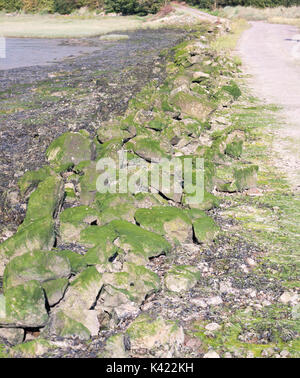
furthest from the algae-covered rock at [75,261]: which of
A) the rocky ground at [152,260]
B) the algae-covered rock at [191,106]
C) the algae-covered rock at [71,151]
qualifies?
the algae-covered rock at [191,106]

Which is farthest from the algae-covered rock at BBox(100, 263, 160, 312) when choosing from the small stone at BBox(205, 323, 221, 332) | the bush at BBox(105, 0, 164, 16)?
the bush at BBox(105, 0, 164, 16)

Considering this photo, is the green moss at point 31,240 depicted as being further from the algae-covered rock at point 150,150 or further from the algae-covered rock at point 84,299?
the algae-covered rock at point 150,150

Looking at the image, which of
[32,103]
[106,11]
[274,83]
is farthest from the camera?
[106,11]

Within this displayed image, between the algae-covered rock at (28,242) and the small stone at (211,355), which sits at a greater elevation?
the algae-covered rock at (28,242)

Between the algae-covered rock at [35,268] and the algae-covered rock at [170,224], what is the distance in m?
1.44

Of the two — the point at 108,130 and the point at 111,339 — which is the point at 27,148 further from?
the point at 111,339

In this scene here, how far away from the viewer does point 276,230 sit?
617 centimetres

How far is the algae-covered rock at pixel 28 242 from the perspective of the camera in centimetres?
518

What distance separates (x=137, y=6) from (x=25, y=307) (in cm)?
5037

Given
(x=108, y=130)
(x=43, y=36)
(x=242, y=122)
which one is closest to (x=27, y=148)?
(x=108, y=130)

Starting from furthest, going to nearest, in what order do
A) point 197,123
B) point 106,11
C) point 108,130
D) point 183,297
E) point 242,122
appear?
point 106,11 < point 242,122 < point 197,123 < point 108,130 < point 183,297

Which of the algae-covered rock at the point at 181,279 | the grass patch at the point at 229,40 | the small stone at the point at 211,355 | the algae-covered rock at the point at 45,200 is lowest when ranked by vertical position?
the small stone at the point at 211,355

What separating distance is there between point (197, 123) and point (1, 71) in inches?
454

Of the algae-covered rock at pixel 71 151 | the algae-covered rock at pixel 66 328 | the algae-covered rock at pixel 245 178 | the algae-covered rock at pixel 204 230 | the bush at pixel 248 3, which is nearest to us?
the algae-covered rock at pixel 66 328
